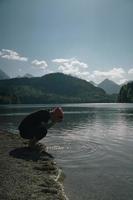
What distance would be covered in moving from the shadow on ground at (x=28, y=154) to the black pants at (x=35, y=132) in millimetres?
1012

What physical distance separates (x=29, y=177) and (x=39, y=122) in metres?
5.99

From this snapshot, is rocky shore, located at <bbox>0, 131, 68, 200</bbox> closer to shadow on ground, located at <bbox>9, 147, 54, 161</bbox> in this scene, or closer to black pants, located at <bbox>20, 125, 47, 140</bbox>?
shadow on ground, located at <bbox>9, 147, 54, 161</bbox>

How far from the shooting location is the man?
17438 millimetres

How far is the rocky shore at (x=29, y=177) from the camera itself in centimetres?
1005

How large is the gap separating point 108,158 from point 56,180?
6.49 meters

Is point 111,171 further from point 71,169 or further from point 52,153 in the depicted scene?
point 52,153

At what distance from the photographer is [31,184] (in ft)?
36.8

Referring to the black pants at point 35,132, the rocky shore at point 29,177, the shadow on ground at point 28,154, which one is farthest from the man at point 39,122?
the rocky shore at point 29,177

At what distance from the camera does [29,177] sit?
12.1 meters

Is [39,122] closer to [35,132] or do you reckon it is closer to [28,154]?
[35,132]

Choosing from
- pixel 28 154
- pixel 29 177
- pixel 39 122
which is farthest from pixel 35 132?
→ pixel 29 177

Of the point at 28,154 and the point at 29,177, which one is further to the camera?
the point at 28,154

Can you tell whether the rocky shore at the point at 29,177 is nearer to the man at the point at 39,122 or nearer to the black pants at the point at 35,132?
the black pants at the point at 35,132

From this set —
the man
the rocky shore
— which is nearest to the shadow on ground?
the rocky shore
